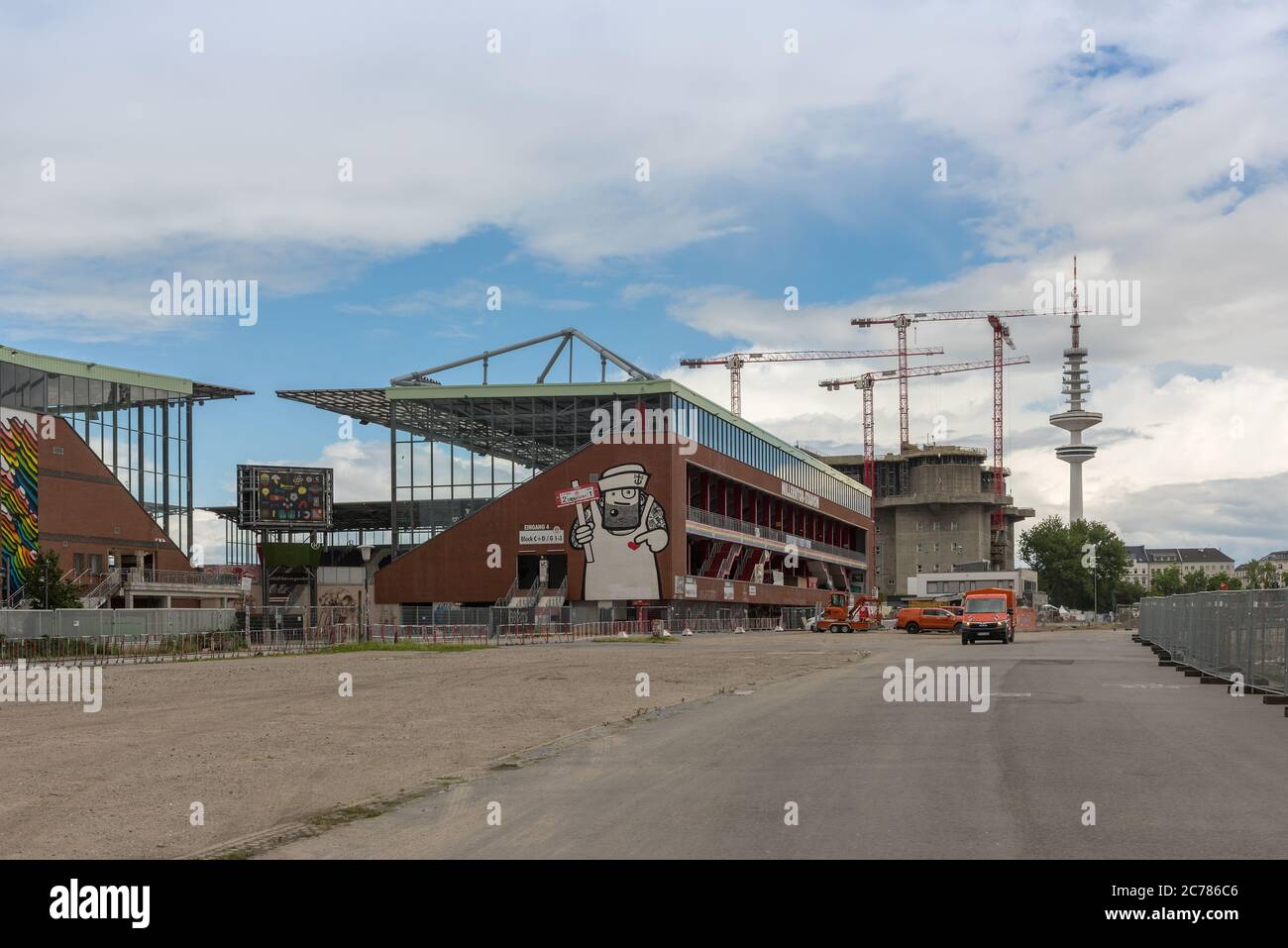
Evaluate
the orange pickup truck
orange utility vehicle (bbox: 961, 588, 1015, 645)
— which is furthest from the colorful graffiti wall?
the orange pickup truck

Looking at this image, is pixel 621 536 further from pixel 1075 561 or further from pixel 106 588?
pixel 1075 561

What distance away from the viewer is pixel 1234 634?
25.8 meters

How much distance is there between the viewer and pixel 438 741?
57.6ft

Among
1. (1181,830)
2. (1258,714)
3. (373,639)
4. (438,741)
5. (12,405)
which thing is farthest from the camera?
(12,405)

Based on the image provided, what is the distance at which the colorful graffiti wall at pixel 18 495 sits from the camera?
66.5m

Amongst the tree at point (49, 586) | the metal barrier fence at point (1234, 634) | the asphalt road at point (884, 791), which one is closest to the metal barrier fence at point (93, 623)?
the tree at point (49, 586)

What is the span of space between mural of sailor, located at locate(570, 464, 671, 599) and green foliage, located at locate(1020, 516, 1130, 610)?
116 metres

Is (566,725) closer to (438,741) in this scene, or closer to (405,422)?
(438,741)

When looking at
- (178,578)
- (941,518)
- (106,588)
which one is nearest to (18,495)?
(106,588)

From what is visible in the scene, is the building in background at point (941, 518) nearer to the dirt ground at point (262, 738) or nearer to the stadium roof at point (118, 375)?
the stadium roof at point (118, 375)

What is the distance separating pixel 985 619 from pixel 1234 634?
110 ft

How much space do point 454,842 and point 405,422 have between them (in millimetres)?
79415

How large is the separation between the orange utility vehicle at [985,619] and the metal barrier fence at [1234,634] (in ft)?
66.5
